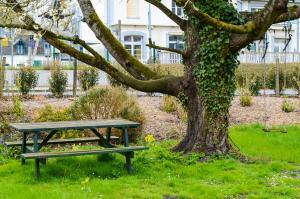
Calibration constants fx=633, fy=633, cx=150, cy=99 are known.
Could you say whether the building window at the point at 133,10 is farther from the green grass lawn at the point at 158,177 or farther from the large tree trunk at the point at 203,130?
the large tree trunk at the point at 203,130

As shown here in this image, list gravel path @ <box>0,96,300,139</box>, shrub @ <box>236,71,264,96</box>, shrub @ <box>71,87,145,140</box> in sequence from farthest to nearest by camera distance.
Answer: shrub @ <box>236,71,264,96</box> → gravel path @ <box>0,96,300,139</box> → shrub @ <box>71,87,145,140</box>

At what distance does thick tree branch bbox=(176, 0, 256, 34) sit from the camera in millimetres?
8797

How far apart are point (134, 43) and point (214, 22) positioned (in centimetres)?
3687

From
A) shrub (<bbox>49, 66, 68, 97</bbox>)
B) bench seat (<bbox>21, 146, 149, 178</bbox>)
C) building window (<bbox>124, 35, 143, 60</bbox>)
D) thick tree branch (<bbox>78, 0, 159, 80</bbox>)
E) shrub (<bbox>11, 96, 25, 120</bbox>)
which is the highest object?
building window (<bbox>124, 35, 143, 60</bbox>)

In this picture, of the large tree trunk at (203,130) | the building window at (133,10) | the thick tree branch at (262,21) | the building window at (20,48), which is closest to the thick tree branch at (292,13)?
the thick tree branch at (262,21)

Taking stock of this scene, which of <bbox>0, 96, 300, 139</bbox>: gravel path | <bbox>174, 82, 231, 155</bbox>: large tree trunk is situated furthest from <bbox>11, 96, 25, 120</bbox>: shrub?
<bbox>174, 82, 231, 155</bbox>: large tree trunk

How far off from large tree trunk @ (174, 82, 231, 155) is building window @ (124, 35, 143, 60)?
3500 cm

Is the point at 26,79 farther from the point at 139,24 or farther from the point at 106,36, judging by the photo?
the point at 139,24

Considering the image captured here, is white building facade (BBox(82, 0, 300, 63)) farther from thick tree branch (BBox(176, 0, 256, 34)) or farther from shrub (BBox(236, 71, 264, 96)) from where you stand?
thick tree branch (BBox(176, 0, 256, 34))

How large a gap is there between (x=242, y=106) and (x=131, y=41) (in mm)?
26512

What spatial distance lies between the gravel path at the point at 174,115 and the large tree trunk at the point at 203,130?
3.67 m

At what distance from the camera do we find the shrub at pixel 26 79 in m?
21.8

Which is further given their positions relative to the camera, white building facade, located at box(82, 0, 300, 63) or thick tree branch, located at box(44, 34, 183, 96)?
white building facade, located at box(82, 0, 300, 63)

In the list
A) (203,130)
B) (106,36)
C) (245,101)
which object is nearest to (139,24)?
(245,101)
